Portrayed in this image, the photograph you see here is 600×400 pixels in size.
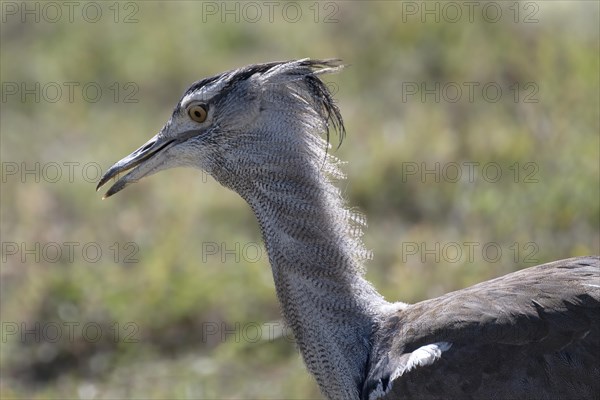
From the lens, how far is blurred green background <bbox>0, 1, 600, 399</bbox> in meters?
4.80

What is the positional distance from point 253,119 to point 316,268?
53 cm

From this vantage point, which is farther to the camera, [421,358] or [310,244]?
[310,244]

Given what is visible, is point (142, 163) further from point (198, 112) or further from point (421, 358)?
point (421, 358)

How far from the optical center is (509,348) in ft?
9.70

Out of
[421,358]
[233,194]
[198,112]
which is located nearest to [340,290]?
[421,358]

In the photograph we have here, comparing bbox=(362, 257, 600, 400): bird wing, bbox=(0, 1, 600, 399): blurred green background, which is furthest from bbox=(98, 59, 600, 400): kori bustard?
bbox=(0, 1, 600, 399): blurred green background

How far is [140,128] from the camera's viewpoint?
7039 millimetres

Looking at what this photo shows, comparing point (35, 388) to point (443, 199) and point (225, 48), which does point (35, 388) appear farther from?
point (225, 48)

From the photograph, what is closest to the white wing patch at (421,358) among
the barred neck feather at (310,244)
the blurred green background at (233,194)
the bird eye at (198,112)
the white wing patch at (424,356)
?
the white wing patch at (424,356)

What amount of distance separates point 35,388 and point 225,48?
13.0ft

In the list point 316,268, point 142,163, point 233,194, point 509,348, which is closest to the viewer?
point 509,348

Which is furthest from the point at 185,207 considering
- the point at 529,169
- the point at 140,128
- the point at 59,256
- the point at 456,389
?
the point at 456,389

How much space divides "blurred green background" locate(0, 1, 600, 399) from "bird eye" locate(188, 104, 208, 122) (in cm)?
136

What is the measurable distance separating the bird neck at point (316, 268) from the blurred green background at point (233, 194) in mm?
1068
